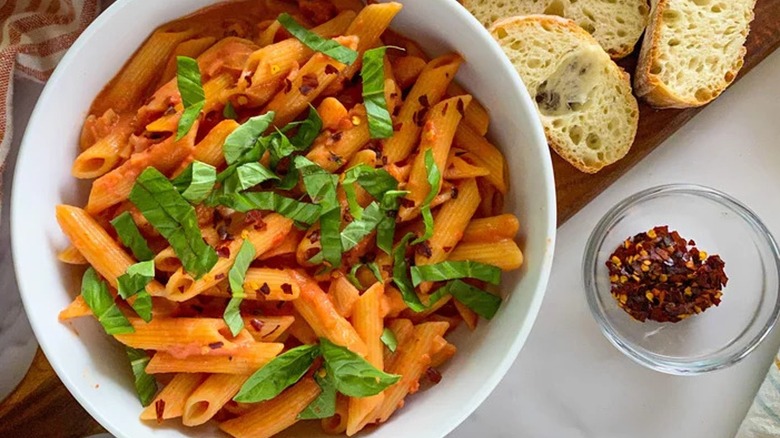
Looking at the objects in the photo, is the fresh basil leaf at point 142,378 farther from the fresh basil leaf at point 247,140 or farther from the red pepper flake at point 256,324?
the fresh basil leaf at point 247,140

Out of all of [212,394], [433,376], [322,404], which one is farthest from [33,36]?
[433,376]

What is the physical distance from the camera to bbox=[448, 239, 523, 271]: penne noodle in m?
1.64

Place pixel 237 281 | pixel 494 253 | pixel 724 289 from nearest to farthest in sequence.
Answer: pixel 237 281
pixel 494 253
pixel 724 289

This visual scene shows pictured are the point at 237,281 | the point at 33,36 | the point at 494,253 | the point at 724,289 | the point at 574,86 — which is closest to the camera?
the point at 237,281

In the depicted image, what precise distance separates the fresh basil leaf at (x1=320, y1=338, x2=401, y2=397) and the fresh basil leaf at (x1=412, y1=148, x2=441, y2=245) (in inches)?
9.1

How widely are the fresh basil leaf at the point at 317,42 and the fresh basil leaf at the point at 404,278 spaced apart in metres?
0.33

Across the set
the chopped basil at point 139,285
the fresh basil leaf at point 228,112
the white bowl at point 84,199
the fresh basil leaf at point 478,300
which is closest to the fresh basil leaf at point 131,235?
the chopped basil at point 139,285

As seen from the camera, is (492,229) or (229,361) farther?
(492,229)

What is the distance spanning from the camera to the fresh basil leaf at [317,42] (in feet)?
5.21

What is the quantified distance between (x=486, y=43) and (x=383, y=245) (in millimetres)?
392

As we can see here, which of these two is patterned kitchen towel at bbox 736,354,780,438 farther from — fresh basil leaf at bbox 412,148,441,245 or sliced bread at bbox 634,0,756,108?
fresh basil leaf at bbox 412,148,441,245

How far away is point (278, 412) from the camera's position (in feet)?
5.31

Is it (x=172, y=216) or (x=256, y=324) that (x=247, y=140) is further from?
(x=256, y=324)

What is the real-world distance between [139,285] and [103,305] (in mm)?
97
